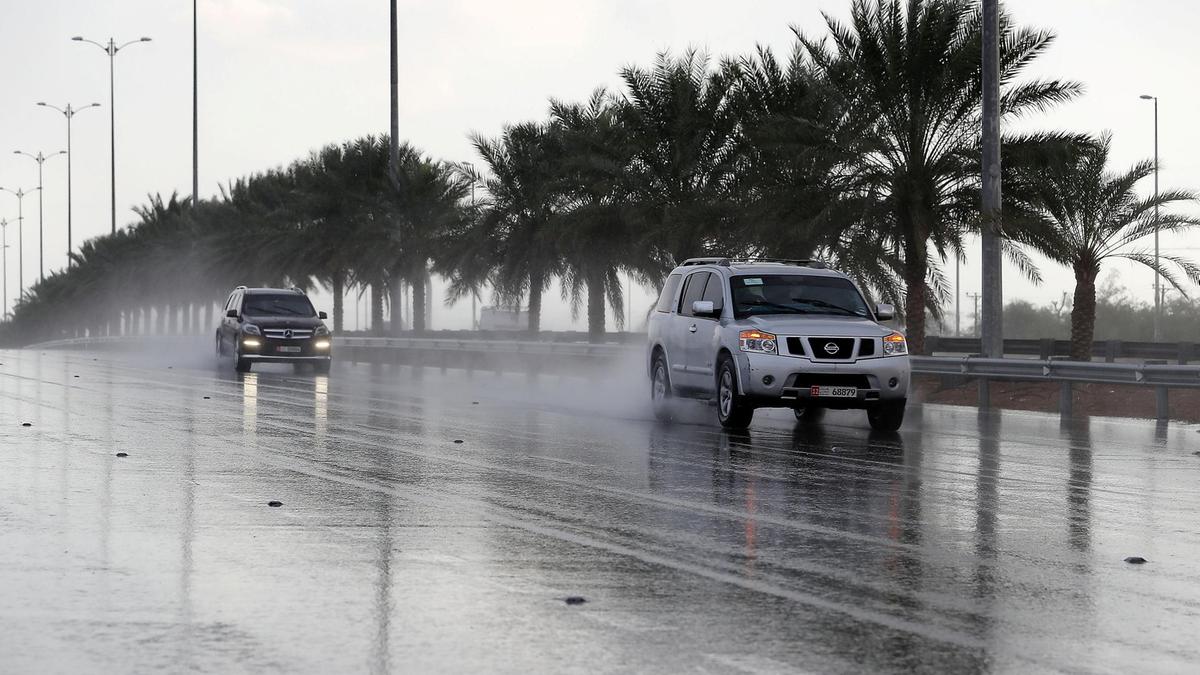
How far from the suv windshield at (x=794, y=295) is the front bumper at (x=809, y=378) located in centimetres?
106

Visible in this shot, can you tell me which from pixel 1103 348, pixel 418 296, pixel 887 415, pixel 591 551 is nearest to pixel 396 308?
pixel 418 296

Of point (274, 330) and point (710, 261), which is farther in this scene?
point (274, 330)

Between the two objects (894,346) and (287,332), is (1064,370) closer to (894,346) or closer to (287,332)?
(894,346)

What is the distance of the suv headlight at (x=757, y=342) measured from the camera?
17.3 m

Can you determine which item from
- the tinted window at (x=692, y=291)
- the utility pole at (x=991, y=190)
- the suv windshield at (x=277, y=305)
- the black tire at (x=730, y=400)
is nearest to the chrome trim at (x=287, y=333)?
the suv windshield at (x=277, y=305)

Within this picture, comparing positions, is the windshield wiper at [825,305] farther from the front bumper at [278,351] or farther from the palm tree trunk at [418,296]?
the palm tree trunk at [418,296]

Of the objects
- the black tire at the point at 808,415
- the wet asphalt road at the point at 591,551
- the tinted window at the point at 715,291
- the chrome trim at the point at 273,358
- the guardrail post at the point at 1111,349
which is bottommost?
the wet asphalt road at the point at 591,551

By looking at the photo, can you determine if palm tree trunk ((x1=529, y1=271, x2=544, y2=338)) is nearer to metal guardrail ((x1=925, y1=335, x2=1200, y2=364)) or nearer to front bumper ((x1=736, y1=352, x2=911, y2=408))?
metal guardrail ((x1=925, y1=335, x2=1200, y2=364))

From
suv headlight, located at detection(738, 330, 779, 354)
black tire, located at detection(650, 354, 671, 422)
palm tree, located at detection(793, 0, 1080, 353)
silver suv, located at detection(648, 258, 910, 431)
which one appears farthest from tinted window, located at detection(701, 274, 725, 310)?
palm tree, located at detection(793, 0, 1080, 353)

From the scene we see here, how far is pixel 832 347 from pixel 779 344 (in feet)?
1.91

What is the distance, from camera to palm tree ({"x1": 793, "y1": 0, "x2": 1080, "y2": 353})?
29359 mm

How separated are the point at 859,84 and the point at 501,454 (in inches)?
696

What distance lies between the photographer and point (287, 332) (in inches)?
1377

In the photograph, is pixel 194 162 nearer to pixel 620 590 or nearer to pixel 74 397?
pixel 74 397
